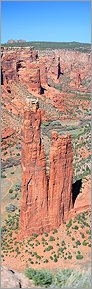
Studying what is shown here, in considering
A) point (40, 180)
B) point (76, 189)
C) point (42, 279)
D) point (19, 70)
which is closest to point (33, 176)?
point (40, 180)

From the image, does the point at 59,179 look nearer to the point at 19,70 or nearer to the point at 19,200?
the point at 19,200

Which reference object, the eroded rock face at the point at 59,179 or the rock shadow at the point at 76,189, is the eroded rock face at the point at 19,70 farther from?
the eroded rock face at the point at 59,179

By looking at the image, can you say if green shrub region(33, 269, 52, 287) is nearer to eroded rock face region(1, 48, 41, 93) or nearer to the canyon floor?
the canyon floor

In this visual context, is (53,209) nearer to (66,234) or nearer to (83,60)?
(66,234)

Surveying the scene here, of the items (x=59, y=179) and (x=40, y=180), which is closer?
(x=40, y=180)

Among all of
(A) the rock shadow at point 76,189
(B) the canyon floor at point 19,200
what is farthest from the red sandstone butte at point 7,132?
(A) the rock shadow at point 76,189

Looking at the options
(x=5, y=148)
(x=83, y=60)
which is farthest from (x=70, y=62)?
(x=5, y=148)

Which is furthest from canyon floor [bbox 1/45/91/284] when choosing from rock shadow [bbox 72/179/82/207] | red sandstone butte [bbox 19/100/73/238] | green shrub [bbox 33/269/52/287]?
green shrub [bbox 33/269/52/287]
